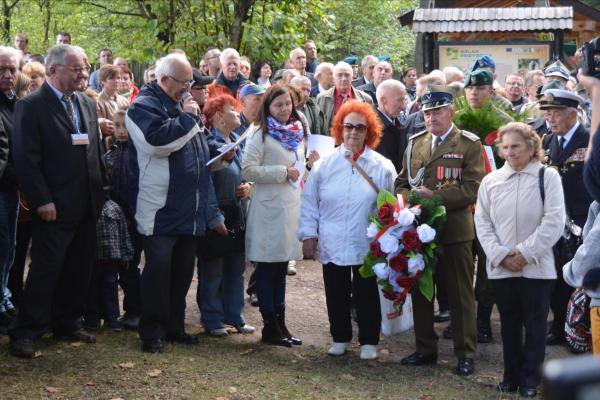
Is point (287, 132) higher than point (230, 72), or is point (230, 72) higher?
point (230, 72)

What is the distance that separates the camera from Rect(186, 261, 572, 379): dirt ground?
667cm

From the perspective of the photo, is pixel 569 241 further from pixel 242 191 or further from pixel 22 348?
pixel 22 348

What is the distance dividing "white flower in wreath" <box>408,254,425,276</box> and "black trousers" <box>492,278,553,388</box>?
0.61m

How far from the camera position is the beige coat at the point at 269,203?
6695 mm

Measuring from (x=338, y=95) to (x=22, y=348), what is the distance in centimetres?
546

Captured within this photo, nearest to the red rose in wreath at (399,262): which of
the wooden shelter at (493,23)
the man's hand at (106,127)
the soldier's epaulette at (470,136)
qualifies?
the soldier's epaulette at (470,136)

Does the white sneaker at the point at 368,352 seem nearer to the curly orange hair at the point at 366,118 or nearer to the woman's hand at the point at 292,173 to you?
the woman's hand at the point at 292,173

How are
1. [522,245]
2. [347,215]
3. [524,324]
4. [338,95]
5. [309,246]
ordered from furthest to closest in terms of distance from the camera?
[338,95]
[309,246]
[347,215]
[524,324]
[522,245]

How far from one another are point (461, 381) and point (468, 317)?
50 centimetres

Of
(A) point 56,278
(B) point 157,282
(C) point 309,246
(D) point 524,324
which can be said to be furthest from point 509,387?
(A) point 56,278

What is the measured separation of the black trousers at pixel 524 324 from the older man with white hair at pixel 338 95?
466 cm

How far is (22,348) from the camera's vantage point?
591cm

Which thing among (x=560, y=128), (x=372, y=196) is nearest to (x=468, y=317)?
(x=372, y=196)

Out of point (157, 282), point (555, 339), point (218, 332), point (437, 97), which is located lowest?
point (555, 339)
